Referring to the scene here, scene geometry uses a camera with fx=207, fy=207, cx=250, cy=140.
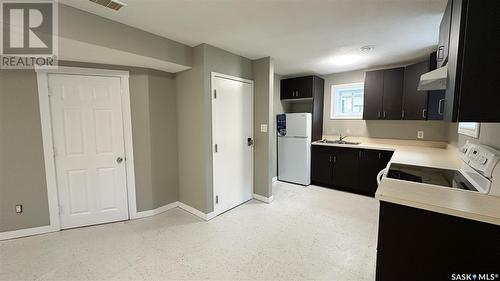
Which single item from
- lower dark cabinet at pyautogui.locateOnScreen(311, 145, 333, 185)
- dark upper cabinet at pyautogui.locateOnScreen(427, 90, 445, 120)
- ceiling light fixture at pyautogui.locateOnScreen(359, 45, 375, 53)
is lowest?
lower dark cabinet at pyautogui.locateOnScreen(311, 145, 333, 185)

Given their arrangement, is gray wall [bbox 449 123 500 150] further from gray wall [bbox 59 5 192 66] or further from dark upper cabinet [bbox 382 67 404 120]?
gray wall [bbox 59 5 192 66]

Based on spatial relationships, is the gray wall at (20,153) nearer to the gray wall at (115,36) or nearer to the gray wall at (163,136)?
the gray wall at (115,36)

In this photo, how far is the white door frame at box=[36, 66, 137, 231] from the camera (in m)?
2.40

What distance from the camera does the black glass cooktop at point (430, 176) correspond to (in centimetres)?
160

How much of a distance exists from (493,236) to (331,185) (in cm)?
306

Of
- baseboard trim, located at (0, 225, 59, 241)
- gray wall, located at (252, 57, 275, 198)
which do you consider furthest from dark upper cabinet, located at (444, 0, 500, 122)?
baseboard trim, located at (0, 225, 59, 241)

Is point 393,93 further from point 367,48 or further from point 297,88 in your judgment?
point 297,88

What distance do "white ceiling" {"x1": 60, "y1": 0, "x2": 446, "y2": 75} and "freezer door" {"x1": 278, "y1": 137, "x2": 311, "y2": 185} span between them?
177cm

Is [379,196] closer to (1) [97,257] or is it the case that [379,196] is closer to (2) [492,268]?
(2) [492,268]

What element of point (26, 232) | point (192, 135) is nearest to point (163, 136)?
point (192, 135)

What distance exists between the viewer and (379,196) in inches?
52.7

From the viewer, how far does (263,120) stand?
341 centimetres

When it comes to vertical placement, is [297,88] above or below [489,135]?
above

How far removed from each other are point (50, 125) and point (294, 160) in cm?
381
